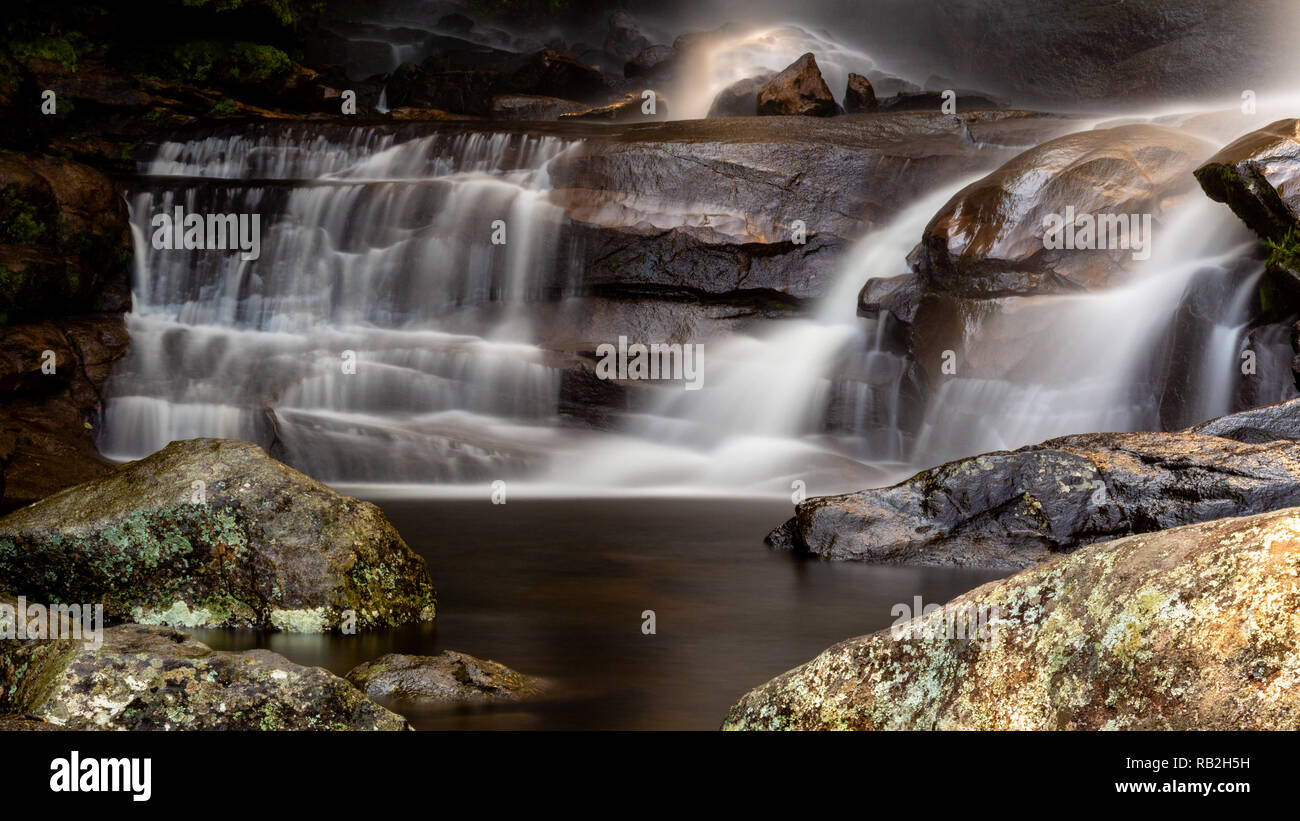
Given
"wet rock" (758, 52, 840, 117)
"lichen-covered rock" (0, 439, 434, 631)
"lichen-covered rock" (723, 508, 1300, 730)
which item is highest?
"wet rock" (758, 52, 840, 117)

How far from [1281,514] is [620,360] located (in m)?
11.6

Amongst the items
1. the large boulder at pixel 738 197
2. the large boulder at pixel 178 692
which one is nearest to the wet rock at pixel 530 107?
the large boulder at pixel 738 197

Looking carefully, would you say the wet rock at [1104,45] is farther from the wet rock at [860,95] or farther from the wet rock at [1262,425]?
the wet rock at [1262,425]

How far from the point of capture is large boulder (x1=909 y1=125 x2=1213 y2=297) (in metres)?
11.3

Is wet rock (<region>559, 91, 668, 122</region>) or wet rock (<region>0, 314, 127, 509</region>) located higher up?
wet rock (<region>559, 91, 668, 122</region>)

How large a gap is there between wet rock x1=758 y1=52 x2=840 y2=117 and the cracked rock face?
1281 cm

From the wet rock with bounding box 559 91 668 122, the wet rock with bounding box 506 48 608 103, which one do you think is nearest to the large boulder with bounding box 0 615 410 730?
the wet rock with bounding box 559 91 668 122

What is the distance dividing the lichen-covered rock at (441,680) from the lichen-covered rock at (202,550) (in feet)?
2.97

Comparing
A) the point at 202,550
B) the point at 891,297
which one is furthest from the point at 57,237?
the point at 202,550

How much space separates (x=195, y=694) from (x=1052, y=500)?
5479mm

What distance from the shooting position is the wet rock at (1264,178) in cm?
968

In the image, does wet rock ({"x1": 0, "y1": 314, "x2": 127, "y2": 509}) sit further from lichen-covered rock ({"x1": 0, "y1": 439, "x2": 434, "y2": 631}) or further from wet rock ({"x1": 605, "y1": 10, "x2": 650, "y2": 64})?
wet rock ({"x1": 605, "y1": 10, "x2": 650, "y2": 64})

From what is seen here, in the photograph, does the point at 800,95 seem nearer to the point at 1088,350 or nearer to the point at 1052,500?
the point at 1088,350

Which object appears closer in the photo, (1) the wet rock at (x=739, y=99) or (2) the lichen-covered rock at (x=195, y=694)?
(2) the lichen-covered rock at (x=195, y=694)
